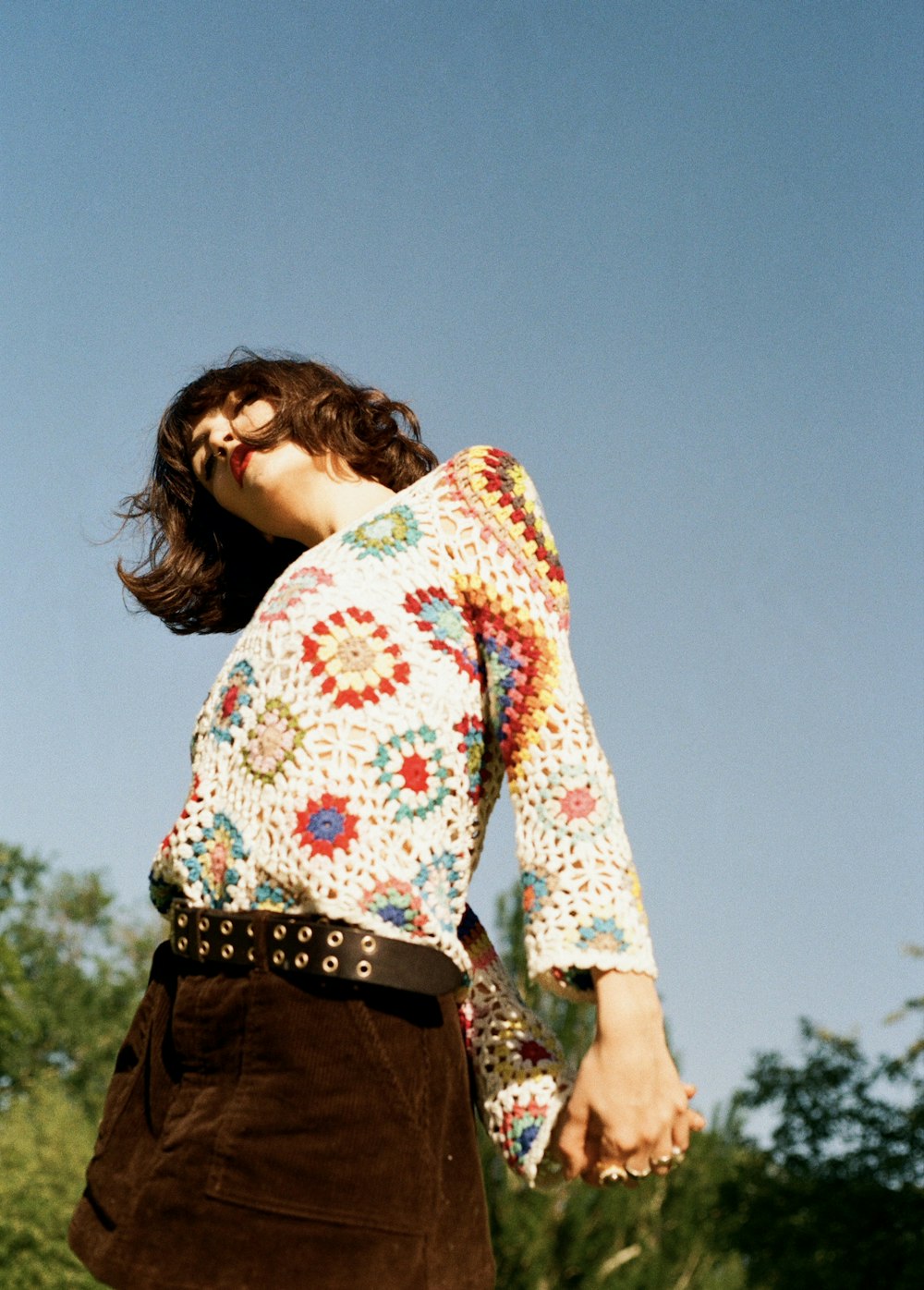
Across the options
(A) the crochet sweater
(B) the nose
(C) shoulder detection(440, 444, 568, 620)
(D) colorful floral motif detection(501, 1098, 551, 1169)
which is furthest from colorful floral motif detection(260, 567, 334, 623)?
(D) colorful floral motif detection(501, 1098, 551, 1169)

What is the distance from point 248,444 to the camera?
228cm

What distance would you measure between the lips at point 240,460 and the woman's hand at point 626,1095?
1.03m

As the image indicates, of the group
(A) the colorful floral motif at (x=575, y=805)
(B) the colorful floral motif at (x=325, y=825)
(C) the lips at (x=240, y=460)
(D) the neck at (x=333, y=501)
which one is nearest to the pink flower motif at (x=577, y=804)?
(A) the colorful floral motif at (x=575, y=805)

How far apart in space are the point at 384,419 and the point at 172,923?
98 cm

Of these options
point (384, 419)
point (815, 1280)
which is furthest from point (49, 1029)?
point (384, 419)

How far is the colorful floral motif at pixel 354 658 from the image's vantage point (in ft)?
6.12

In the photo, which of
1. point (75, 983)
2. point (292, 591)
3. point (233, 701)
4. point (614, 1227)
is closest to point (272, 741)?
point (233, 701)

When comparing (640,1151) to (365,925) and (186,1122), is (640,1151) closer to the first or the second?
(365,925)

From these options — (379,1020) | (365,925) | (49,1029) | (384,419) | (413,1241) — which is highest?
(384,419)

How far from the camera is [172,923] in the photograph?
192 centimetres

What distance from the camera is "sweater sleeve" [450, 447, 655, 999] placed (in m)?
1.73

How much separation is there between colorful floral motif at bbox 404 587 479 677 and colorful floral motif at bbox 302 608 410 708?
2.6 inches

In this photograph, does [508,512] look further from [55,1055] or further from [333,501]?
[55,1055]

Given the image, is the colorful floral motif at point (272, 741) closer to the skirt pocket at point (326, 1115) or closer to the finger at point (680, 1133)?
the skirt pocket at point (326, 1115)
